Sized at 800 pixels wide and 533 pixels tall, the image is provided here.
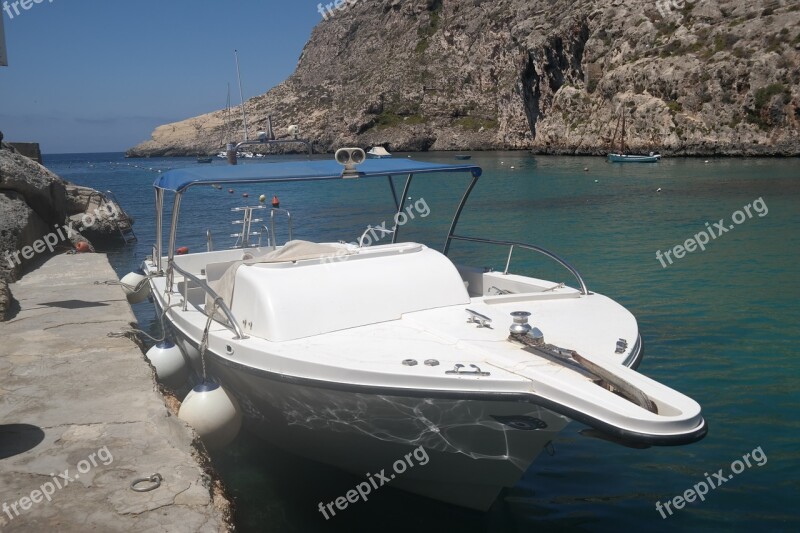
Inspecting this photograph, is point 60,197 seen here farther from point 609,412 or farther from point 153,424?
point 609,412

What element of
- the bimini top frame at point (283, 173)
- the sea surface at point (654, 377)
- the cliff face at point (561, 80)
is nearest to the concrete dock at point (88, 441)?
the sea surface at point (654, 377)

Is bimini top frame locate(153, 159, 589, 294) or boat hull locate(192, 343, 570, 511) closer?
boat hull locate(192, 343, 570, 511)

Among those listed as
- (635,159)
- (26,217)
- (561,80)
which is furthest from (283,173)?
(561,80)

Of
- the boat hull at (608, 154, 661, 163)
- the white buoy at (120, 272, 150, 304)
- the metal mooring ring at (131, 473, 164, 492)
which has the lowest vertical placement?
the boat hull at (608, 154, 661, 163)

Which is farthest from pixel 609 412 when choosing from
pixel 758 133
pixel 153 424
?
pixel 758 133

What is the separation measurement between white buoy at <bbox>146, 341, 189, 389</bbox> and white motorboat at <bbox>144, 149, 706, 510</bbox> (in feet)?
0.35

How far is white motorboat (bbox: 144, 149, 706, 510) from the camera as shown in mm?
4637

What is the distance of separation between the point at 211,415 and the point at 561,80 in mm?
78384

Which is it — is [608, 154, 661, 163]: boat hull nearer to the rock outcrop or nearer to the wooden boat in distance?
the wooden boat in distance

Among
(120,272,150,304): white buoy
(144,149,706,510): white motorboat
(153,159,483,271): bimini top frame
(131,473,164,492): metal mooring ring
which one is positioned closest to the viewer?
(131,473,164,492): metal mooring ring

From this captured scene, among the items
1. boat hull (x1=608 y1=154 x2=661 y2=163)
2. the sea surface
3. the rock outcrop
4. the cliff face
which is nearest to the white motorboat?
the sea surface

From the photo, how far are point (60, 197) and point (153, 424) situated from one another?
12556mm

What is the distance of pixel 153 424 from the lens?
5.29 meters

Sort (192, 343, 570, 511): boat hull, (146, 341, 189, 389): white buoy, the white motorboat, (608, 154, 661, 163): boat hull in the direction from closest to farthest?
1. the white motorboat
2. (192, 343, 570, 511): boat hull
3. (146, 341, 189, 389): white buoy
4. (608, 154, 661, 163): boat hull
